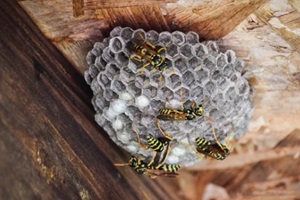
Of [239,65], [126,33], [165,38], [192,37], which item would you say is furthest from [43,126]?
[239,65]

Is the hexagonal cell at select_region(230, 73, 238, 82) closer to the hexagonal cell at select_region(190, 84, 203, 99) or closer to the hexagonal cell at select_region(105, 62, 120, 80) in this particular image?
the hexagonal cell at select_region(190, 84, 203, 99)

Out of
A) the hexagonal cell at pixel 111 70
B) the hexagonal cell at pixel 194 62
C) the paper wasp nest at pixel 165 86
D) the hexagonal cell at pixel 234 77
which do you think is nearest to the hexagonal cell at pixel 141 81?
the paper wasp nest at pixel 165 86

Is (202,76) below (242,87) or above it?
above

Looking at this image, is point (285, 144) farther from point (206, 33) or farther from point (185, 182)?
point (206, 33)

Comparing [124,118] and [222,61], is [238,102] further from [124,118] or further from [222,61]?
[124,118]

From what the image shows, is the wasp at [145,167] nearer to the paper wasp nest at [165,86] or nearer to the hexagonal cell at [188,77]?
the paper wasp nest at [165,86]
